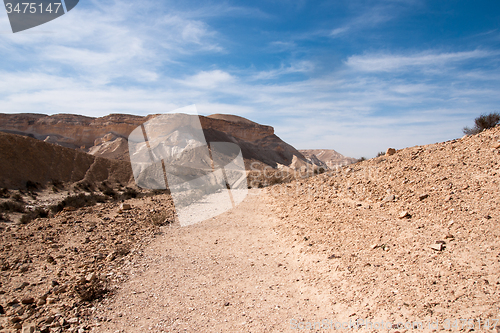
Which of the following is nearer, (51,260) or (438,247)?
(438,247)

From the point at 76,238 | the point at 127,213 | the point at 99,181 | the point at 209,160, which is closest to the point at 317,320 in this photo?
the point at 76,238

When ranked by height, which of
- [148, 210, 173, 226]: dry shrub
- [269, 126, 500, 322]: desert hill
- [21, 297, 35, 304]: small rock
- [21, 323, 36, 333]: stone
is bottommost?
[21, 323, 36, 333]: stone

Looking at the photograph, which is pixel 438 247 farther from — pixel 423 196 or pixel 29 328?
pixel 29 328

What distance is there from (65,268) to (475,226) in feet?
24.0

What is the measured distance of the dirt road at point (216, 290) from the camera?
3.61 metres

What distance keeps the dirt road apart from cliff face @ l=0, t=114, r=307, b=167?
1430 inches

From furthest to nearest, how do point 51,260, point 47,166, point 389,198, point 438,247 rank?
point 47,166
point 389,198
point 51,260
point 438,247

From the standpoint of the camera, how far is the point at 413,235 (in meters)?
4.56

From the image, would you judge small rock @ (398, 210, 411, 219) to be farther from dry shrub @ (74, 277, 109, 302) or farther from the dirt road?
dry shrub @ (74, 277, 109, 302)

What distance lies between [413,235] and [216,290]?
3.55 meters

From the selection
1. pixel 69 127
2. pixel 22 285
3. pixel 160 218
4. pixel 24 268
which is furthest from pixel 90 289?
pixel 69 127

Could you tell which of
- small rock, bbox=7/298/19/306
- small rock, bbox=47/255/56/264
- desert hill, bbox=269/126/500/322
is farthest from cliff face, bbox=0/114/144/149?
small rock, bbox=7/298/19/306

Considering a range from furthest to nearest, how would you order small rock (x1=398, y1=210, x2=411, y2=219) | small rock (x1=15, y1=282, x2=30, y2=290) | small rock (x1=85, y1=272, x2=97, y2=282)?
1. small rock (x1=398, y1=210, x2=411, y2=219)
2. small rock (x1=85, y1=272, x2=97, y2=282)
3. small rock (x1=15, y1=282, x2=30, y2=290)

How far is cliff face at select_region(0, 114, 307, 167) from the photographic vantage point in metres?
44.2
